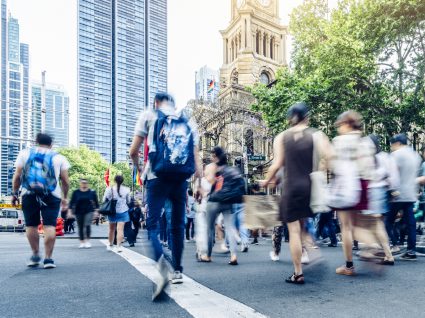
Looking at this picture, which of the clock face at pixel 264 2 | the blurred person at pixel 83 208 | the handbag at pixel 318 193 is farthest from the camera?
the clock face at pixel 264 2

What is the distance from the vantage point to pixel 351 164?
459 centimetres

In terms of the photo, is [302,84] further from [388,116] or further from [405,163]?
[405,163]

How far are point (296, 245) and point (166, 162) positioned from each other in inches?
65.3

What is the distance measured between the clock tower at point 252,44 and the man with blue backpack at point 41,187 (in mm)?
43638

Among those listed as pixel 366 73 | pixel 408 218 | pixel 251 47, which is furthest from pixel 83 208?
pixel 251 47

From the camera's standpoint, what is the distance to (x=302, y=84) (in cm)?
1856

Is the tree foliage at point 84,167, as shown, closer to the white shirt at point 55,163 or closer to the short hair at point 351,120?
the white shirt at point 55,163

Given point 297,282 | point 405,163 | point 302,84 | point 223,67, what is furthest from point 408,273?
point 223,67

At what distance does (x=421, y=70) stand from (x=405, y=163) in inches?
515

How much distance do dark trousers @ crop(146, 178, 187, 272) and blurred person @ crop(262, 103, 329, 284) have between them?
113 centimetres

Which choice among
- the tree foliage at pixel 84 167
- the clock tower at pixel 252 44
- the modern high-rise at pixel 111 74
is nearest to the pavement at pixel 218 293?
the clock tower at pixel 252 44

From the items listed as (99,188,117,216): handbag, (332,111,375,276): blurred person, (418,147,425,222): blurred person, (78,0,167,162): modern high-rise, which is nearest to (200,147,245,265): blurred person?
(332,111,375,276): blurred person

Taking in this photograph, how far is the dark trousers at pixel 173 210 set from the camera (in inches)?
149

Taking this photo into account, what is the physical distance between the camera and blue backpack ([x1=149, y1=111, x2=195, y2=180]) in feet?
12.4
